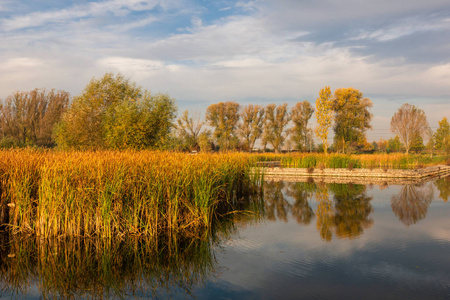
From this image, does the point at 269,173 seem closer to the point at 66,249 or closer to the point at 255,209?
the point at 255,209

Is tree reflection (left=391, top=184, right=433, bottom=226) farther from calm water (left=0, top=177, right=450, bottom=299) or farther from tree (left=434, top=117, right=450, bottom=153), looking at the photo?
tree (left=434, top=117, right=450, bottom=153)

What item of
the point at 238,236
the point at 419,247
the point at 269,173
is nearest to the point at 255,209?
the point at 238,236

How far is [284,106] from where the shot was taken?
5994 centimetres

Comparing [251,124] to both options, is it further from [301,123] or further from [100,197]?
[100,197]

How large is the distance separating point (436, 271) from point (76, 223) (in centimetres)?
677

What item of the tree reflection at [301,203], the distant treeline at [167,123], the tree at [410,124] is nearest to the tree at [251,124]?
the distant treeline at [167,123]

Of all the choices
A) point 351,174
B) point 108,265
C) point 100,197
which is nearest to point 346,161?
point 351,174

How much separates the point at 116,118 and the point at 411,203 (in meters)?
16.2

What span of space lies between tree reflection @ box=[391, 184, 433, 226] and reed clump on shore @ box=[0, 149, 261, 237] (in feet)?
19.0

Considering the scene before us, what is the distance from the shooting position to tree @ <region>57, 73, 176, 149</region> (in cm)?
1980

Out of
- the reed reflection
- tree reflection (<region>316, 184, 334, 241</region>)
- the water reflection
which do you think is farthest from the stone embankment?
the reed reflection

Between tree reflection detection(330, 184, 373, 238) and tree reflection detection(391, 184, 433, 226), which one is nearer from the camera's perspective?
tree reflection detection(330, 184, 373, 238)

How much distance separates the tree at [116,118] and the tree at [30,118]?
66.5 feet

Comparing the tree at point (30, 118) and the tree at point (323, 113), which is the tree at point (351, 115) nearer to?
the tree at point (323, 113)
